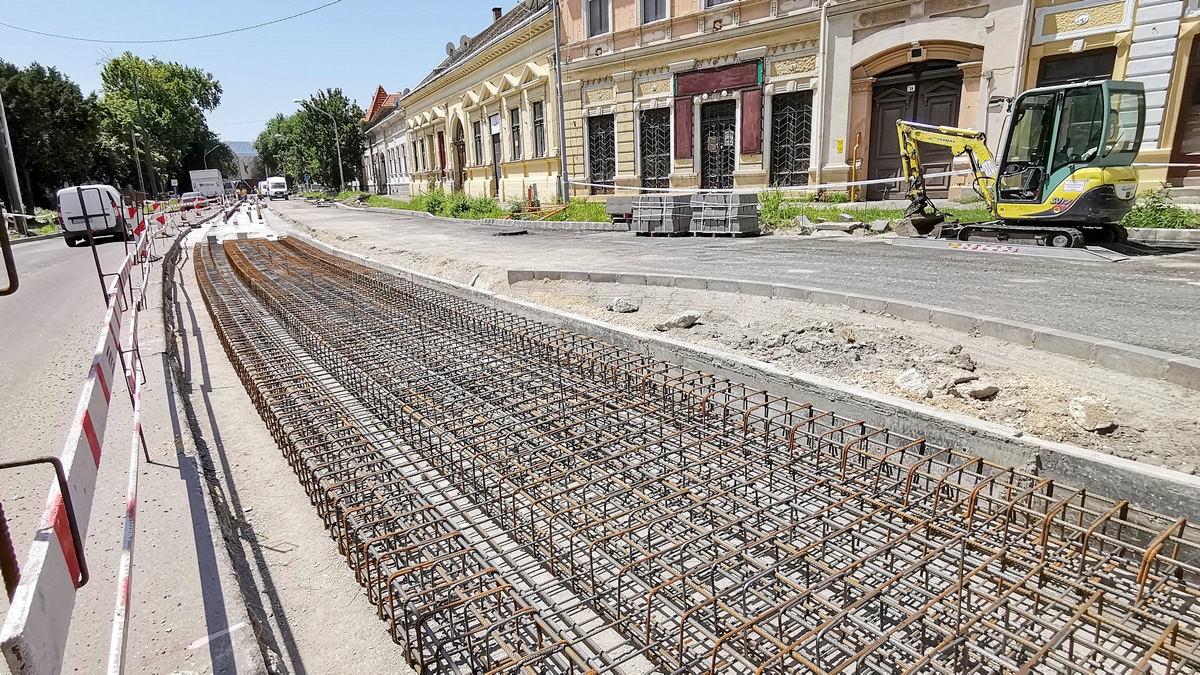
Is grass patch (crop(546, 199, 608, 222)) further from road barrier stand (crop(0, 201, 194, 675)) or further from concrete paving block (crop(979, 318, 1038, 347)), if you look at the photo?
road barrier stand (crop(0, 201, 194, 675))

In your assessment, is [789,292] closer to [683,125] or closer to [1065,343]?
[1065,343]

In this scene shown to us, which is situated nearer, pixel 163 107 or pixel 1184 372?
pixel 1184 372

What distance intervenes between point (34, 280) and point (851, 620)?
16.6m

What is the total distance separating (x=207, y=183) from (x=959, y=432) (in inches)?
2175

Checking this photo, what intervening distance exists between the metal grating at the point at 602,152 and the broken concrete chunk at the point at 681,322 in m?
17.2

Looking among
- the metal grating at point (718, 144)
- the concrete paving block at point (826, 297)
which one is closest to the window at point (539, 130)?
the metal grating at point (718, 144)

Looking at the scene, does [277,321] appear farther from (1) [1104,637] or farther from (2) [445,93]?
(2) [445,93]

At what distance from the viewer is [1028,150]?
10219 mm

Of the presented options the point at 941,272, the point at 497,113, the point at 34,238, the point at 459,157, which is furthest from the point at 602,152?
the point at 34,238

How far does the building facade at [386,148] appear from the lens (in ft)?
158

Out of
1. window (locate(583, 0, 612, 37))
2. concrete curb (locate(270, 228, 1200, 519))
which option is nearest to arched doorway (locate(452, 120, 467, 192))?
window (locate(583, 0, 612, 37))

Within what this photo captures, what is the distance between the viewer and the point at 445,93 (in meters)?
36.7

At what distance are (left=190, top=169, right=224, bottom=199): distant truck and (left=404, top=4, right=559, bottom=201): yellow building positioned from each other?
708 inches

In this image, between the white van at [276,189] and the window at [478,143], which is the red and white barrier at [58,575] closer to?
the window at [478,143]
